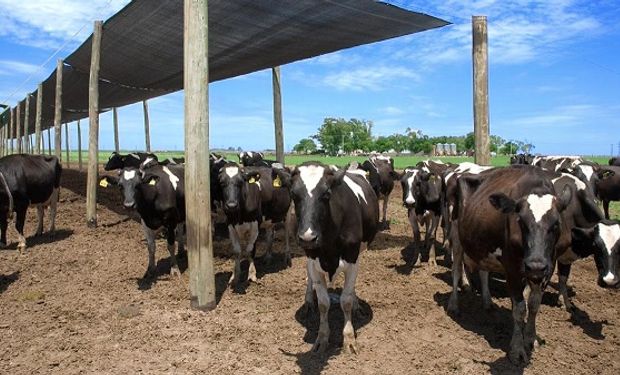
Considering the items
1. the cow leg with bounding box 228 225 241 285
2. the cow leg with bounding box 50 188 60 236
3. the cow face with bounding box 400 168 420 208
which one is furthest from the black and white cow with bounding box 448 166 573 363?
the cow leg with bounding box 50 188 60 236

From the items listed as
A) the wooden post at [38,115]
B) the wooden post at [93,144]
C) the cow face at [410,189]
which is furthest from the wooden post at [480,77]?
the wooden post at [38,115]

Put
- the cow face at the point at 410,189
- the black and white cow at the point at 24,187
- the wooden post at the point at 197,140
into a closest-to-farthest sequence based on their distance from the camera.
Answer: the wooden post at the point at 197,140, the cow face at the point at 410,189, the black and white cow at the point at 24,187

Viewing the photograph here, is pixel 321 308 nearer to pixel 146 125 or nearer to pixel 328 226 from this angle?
pixel 328 226

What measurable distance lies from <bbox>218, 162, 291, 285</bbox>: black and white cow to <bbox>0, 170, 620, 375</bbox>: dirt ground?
0.47 m

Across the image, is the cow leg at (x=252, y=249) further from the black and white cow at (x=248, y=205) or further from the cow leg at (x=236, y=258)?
the cow leg at (x=236, y=258)

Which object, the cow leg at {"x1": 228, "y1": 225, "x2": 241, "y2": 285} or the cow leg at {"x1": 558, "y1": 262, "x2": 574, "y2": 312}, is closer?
the cow leg at {"x1": 558, "y1": 262, "x2": 574, "y2": 312}

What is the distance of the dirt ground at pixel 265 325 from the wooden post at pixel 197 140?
818 mm

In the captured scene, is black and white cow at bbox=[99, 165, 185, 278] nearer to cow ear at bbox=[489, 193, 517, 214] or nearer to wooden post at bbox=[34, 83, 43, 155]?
cow ear at bbox=[489, 193, 517, 214]

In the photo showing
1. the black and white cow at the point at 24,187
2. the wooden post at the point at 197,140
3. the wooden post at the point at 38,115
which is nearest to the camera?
the wooden post at the point at 197,140

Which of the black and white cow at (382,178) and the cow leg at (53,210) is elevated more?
the black and white cow at (382,178)

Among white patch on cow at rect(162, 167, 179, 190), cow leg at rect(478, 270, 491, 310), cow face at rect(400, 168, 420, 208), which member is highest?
white patch on cow at rect(162, 167, 179, 190)

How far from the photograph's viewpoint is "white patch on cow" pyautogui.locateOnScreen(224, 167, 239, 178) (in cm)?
786

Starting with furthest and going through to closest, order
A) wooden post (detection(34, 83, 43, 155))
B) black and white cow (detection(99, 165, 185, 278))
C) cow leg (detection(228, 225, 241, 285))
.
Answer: wooden post (detection(34, 83, 43, 155)) < black and white cow (detection(99, 165, 185, 278)) < cow leg (detection(228, 225, 241, 285))

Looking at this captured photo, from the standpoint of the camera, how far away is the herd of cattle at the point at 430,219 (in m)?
4.74
